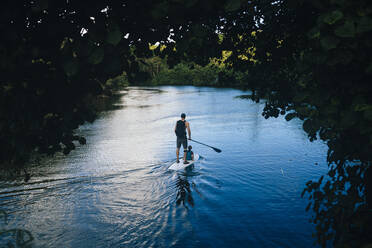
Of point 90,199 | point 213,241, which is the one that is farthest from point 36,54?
point 90,199

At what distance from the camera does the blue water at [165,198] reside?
6.52m

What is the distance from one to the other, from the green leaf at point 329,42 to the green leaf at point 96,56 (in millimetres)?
1775

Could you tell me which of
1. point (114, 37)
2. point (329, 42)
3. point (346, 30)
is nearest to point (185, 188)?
point (114, 37)

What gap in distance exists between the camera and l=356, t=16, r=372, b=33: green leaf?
215 centimetres

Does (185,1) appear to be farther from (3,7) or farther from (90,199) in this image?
(90,199)

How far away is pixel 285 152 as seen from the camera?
13570 mm

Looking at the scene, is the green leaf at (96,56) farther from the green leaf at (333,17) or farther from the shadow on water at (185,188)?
the shadow on water at (185,188)

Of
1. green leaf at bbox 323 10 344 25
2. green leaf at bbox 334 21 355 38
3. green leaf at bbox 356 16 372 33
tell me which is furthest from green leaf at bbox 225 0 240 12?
green leaf at bbox 356 16 372 33

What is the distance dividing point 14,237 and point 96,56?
6.11m

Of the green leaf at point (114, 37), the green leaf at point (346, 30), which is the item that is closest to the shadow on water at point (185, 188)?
the green leaf at point (114, 37)

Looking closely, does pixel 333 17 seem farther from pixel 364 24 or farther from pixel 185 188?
pixel 185 188

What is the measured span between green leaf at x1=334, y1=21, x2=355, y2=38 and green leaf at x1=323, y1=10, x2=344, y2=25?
0.07 m

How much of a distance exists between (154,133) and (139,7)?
17.6 metres

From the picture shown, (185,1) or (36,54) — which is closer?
(185,1)
